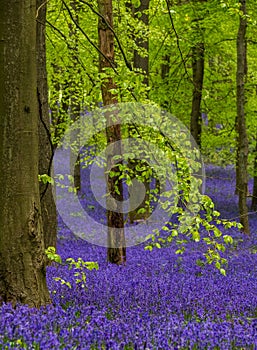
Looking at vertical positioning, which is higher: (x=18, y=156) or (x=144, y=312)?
(x=18, y=156)

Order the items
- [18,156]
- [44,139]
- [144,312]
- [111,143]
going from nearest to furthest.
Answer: [18,156]
[144,312]
[111,143]
[44,139]

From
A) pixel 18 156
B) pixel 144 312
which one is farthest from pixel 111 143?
pixel 18 156

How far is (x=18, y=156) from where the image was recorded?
515 cm

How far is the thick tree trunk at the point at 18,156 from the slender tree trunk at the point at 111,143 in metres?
4.03

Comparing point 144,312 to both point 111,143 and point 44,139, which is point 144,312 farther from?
point 44,139

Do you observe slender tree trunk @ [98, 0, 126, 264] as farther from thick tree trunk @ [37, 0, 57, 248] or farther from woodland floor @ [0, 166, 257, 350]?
thick tree trunk @ [37, 0, 57, 248]

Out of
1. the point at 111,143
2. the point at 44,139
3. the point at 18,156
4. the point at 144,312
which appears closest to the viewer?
the point at 18,156

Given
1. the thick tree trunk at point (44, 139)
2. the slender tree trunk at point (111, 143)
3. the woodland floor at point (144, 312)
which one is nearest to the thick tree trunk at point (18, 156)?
the woodland floor at point (144, 312)

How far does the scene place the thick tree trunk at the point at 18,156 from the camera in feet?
16.8

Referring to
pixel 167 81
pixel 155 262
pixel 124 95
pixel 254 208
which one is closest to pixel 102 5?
pixel 124 95

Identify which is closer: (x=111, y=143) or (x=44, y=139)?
(x=111, y=143)

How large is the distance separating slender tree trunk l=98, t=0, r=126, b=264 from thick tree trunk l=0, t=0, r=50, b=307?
13.2 feet

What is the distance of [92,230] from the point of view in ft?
60.5

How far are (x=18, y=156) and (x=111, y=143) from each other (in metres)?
4.97
